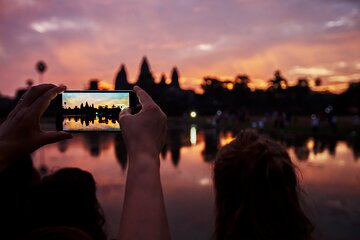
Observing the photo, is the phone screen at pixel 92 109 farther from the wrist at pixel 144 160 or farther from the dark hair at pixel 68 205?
the wrist at pixel 144 160

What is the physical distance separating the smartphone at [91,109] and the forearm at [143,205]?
2.68 ft

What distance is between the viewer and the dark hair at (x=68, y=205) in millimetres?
2072

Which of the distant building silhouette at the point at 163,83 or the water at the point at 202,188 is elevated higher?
the distant building silhouette at the point at 163,83

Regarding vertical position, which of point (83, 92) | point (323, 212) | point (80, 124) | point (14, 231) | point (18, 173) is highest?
point (83, 92)

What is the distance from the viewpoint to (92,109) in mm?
1895

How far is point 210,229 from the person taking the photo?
5.28 meters

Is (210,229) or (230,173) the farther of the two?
(210,229)

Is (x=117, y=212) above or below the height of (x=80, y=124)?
below

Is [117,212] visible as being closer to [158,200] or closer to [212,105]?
[158,200]

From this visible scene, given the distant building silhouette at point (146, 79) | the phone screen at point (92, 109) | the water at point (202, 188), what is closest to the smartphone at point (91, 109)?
the phone screen at point (92, 109)

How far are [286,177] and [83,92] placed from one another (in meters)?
1.12

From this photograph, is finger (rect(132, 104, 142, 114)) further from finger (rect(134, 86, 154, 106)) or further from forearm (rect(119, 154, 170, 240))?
forearm (rect(119, 154, 170, 240))

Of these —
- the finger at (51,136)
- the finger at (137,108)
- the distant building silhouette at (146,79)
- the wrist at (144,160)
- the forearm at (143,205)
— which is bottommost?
the forearm at (143,205)

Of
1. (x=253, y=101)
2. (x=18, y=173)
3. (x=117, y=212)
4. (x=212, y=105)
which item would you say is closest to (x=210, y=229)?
(x=117, y=212)
